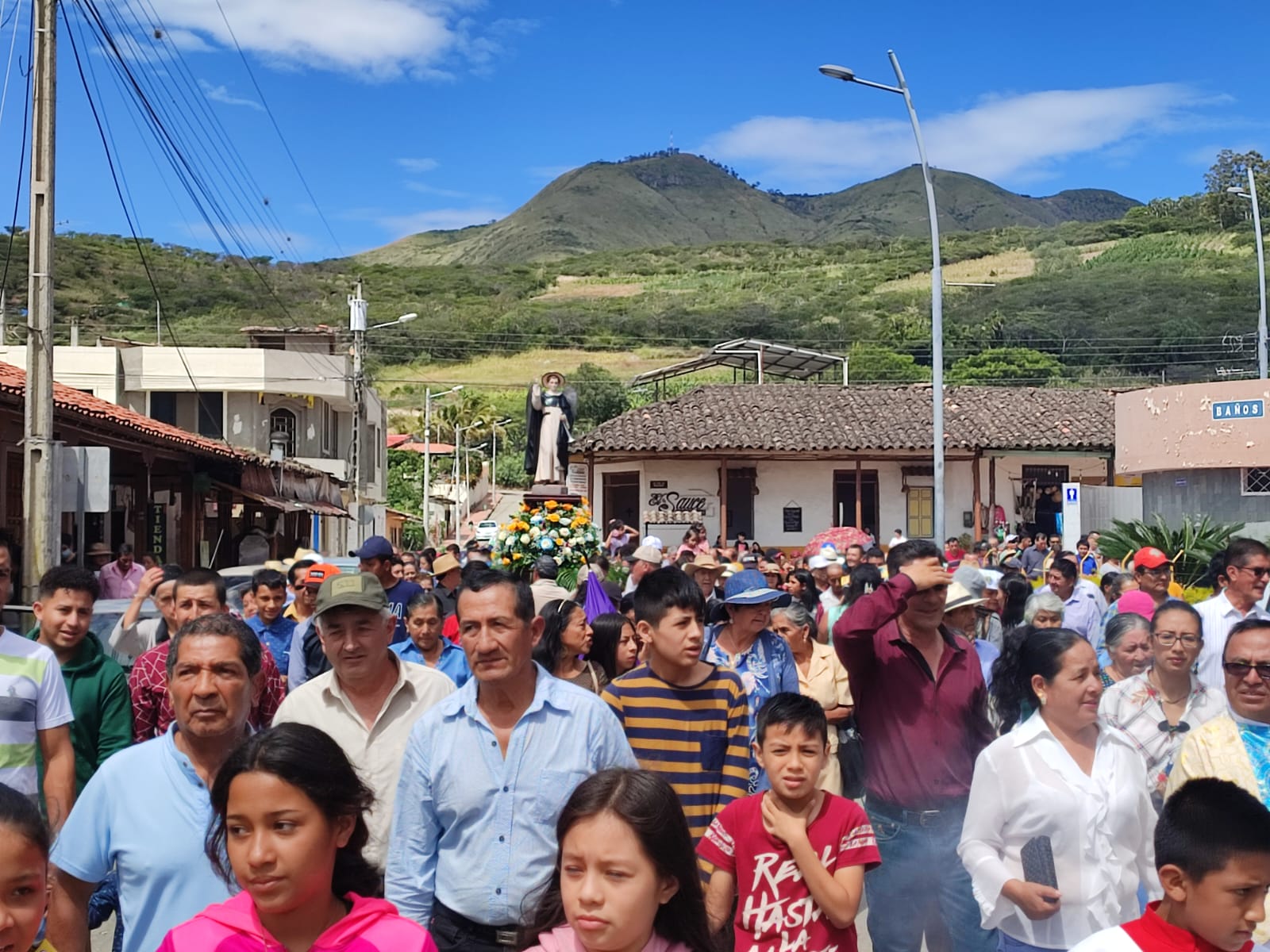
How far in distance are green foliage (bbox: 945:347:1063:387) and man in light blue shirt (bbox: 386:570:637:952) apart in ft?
191

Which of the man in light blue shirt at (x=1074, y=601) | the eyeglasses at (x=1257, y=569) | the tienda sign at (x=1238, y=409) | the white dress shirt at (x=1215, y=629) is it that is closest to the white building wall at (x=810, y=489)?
the tienda sign at (x=1238, y=409)

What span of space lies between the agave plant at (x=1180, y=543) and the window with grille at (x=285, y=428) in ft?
93.2

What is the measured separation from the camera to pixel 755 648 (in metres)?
6.15

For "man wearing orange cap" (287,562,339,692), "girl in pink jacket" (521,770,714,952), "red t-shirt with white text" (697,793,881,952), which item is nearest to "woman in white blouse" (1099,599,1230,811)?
"red t-shirt with white text" (697,793,881,952)

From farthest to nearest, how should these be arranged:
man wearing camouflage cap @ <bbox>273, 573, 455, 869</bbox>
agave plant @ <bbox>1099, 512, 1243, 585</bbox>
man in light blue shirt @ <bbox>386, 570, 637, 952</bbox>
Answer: agave plant @ <bbox>1099, 512, 1243, 585</bbox>, man wearing camouflage cap @ <bbox>273, 573, 455, 869</bbox>, man in light blue shirt @ <bbox>386, 570, 637, 952</bbox>

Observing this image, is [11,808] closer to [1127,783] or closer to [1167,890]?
[1167,890]

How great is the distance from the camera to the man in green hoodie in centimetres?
499

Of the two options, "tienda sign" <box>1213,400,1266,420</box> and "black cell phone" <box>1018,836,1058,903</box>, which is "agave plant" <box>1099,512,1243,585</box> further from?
"black cell phone" <box>1018,836,1058,903</box>

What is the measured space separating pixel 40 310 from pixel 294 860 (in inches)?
451

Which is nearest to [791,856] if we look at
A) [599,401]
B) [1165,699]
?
[1165,699]

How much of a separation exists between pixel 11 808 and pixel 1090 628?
8.40m

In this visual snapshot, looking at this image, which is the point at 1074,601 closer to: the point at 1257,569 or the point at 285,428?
the point at 1257,569

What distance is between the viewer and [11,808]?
262cm

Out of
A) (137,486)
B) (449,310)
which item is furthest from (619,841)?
(449,310)
